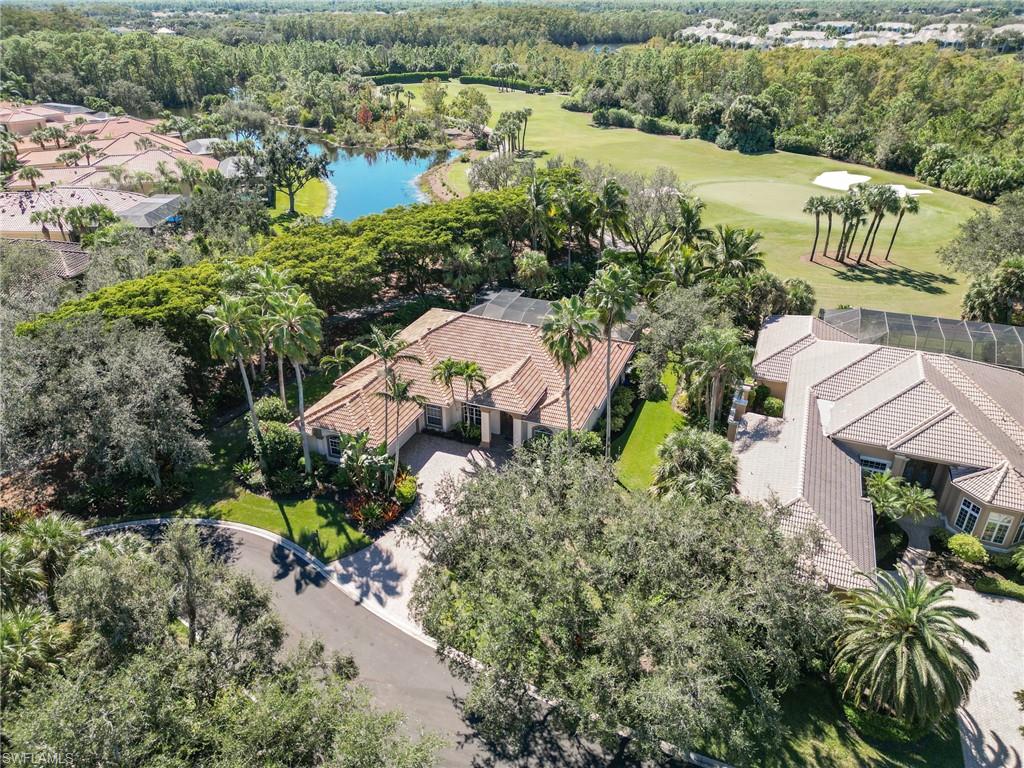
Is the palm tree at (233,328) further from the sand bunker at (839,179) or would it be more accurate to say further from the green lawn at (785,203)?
the sand bunker at (839,179)

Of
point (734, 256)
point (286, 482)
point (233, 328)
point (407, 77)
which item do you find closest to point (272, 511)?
point (286, 482)

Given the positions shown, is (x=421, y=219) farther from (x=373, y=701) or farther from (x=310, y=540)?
(x=373, y=701)

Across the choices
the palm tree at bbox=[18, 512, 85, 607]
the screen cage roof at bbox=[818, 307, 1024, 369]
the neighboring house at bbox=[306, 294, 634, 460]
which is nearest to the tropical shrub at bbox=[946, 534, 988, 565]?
the screen cage roof at bbox=[818, 307, 1024, 369]

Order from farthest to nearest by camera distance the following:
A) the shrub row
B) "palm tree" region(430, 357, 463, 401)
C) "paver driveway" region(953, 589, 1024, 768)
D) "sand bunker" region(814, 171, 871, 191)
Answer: the shrub row → "sand bunker" region(814, 171, 871, 191) → "palm tree" region(430, 357, 463, 401) → "paver driveway" region(953, 589, 1024, 768)

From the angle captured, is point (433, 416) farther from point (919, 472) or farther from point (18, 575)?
point (919, 472)

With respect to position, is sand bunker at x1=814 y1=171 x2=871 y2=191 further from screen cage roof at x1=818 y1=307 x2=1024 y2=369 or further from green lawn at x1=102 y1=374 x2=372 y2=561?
green lawn at x1=102 y1=374 x2=372 y2=561

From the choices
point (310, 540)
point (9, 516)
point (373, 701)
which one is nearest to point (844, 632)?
point (373, 701)
